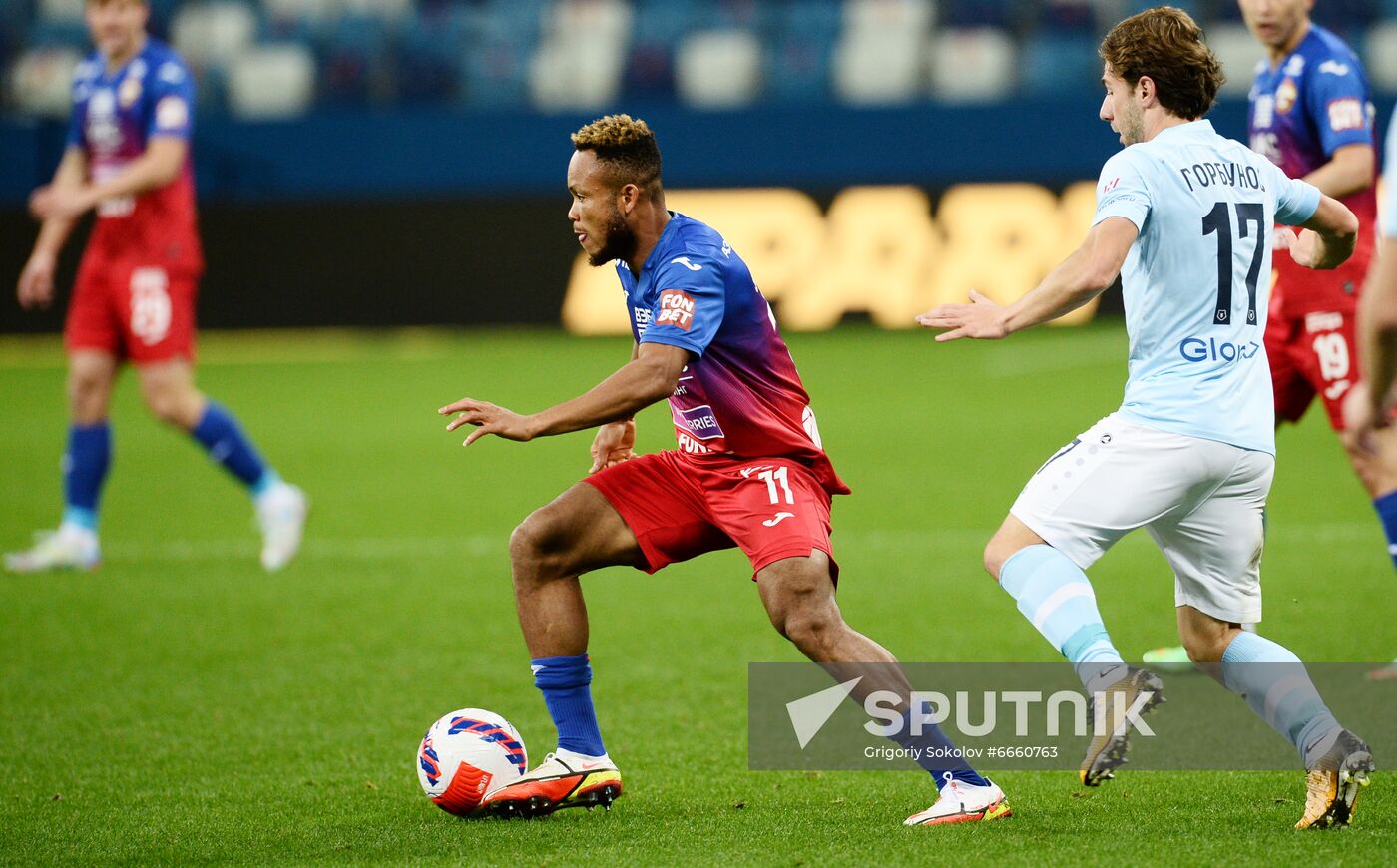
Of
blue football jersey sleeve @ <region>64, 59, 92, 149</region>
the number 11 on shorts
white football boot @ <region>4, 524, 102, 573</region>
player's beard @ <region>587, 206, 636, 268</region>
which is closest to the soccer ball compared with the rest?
the number 11 on shorts

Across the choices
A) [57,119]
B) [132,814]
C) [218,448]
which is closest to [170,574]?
[218,448]

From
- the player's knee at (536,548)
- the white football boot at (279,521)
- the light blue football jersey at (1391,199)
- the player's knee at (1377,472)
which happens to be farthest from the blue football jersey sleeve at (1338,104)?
the white football boot at (279,521)

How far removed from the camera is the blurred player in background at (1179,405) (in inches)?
148

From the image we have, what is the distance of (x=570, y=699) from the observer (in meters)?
4.39

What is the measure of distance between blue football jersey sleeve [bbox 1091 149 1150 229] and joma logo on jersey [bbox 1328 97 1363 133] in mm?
2186

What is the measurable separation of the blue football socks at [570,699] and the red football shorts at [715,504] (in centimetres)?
34

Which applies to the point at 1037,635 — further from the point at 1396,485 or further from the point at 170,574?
the point at 170,574

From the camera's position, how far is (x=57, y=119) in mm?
20547

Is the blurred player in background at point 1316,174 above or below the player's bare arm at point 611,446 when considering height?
above

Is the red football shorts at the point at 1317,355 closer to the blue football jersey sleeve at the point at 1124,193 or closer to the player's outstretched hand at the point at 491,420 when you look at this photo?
the blue football jersey sleeve at the point at 1124,193

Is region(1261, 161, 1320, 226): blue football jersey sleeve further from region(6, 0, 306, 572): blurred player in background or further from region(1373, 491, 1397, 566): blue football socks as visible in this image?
region(6, 0, 306, 572): blurred player in background

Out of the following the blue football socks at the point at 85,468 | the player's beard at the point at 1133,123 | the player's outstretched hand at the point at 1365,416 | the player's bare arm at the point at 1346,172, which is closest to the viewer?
the player's outstretched hand at the point at 1365,416

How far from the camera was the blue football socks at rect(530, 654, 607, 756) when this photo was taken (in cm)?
437

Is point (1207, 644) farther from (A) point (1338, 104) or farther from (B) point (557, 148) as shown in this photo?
(B) point (557, 148)
